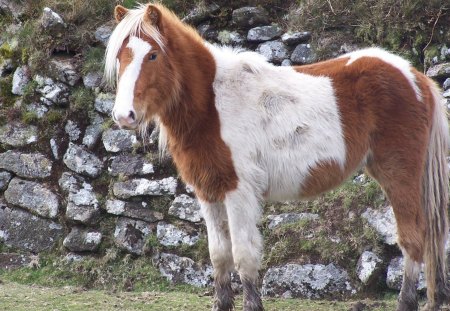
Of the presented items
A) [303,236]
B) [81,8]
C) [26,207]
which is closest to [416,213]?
[303,236]

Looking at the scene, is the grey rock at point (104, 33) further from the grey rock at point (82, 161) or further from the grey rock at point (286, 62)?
the grey rock at point (286, 62)

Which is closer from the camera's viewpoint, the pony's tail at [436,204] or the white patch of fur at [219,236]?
the white patch of fur at [219,236]

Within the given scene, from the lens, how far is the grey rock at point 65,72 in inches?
A: 339

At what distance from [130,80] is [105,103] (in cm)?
355

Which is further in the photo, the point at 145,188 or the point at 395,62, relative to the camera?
the point at 145,188

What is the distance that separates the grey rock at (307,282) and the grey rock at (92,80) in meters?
3.46

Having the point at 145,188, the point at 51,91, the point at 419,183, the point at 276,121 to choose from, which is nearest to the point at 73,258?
the point at 145,188

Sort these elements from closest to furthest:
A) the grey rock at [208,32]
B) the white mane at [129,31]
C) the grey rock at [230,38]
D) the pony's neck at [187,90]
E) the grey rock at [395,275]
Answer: the white mane at [129,31] → the pony's neck at [187,90] → the grey rock at [395,275] → the grey rock at [230,38] → the grey rock at [208,32]

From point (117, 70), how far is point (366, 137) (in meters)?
2.06

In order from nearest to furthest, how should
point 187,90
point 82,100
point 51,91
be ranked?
point 187,90
point 82,100
point 51,91

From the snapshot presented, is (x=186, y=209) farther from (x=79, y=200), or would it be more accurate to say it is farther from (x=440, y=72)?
(x=440, y=72)

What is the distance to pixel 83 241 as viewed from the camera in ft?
24.8

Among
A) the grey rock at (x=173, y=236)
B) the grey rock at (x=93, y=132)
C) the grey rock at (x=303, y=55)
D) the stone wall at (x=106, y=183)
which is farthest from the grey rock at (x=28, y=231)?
the grey rock at (x=303, y=55)

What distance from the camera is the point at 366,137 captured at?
5.45 meters
